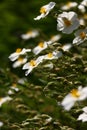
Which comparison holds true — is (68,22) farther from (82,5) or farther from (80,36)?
(82,5)

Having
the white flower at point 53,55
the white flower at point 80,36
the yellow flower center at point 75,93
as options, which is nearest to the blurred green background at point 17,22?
the white flower at point 53,55

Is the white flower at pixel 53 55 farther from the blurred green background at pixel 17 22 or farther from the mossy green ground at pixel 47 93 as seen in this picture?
the blurred green background at pixel 17 22

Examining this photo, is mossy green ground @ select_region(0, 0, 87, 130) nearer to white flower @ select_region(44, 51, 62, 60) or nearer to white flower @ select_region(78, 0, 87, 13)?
white flower @ select_region(44, 51, 62, 60)

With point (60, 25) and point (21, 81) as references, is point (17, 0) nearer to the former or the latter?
point (21, 81)

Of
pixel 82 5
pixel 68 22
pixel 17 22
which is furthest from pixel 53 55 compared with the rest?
pixel 17 22

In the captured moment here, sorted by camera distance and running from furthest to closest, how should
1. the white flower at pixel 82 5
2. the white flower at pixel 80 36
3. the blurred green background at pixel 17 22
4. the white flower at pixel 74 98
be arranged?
the blurred green background at pixel 17 22, the white flower at pixel 82 5, the white flower at pixel 80 36, the white flower at pixel 74 98

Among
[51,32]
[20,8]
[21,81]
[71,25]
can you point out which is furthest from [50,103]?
[20,8]

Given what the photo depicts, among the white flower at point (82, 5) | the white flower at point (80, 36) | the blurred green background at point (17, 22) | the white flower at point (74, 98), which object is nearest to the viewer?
the white flower at point (74, 98)

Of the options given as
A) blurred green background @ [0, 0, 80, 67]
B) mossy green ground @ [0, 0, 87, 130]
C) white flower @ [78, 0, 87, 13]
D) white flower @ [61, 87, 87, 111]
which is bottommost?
white flower @ [61, 87, 87, 111]

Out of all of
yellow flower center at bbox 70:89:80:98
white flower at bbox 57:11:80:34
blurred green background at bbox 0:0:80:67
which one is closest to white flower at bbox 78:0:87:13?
white flower at bbox 57:11:80:34
